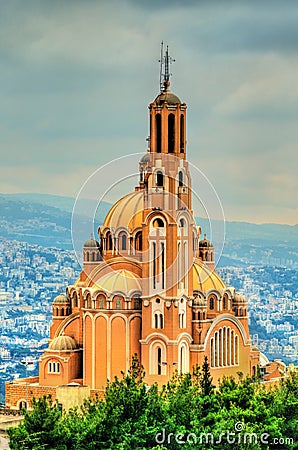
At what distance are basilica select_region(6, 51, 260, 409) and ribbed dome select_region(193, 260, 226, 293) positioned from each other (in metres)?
0.05

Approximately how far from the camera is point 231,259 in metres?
97.4

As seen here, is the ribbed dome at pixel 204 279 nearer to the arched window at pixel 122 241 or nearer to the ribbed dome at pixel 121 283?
the ribbed dome at pixel 121 283

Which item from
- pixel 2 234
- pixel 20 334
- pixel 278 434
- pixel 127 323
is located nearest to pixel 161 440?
pixel 278 434

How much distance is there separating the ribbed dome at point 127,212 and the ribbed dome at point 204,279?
3.33 metres

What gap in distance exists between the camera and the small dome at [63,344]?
180 ft

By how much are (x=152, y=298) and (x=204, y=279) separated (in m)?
3.56

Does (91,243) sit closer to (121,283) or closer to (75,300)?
(75,300)

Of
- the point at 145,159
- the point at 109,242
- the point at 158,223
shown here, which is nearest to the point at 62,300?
the point at 109,242

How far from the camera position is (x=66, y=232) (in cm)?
9650

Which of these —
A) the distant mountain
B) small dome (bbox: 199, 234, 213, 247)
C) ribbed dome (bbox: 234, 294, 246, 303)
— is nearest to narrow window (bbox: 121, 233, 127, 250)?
small dome (bbox: 199, 234, 213, 247)

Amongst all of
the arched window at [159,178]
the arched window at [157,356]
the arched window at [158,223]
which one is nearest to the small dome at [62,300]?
the arched window at [157,356]

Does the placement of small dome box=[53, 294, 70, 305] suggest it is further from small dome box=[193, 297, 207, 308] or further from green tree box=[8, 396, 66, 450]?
green tree box=[8, 396, 66, 450]

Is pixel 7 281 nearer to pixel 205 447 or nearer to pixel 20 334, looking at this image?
pixel 20 334

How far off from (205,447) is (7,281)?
6883cm
